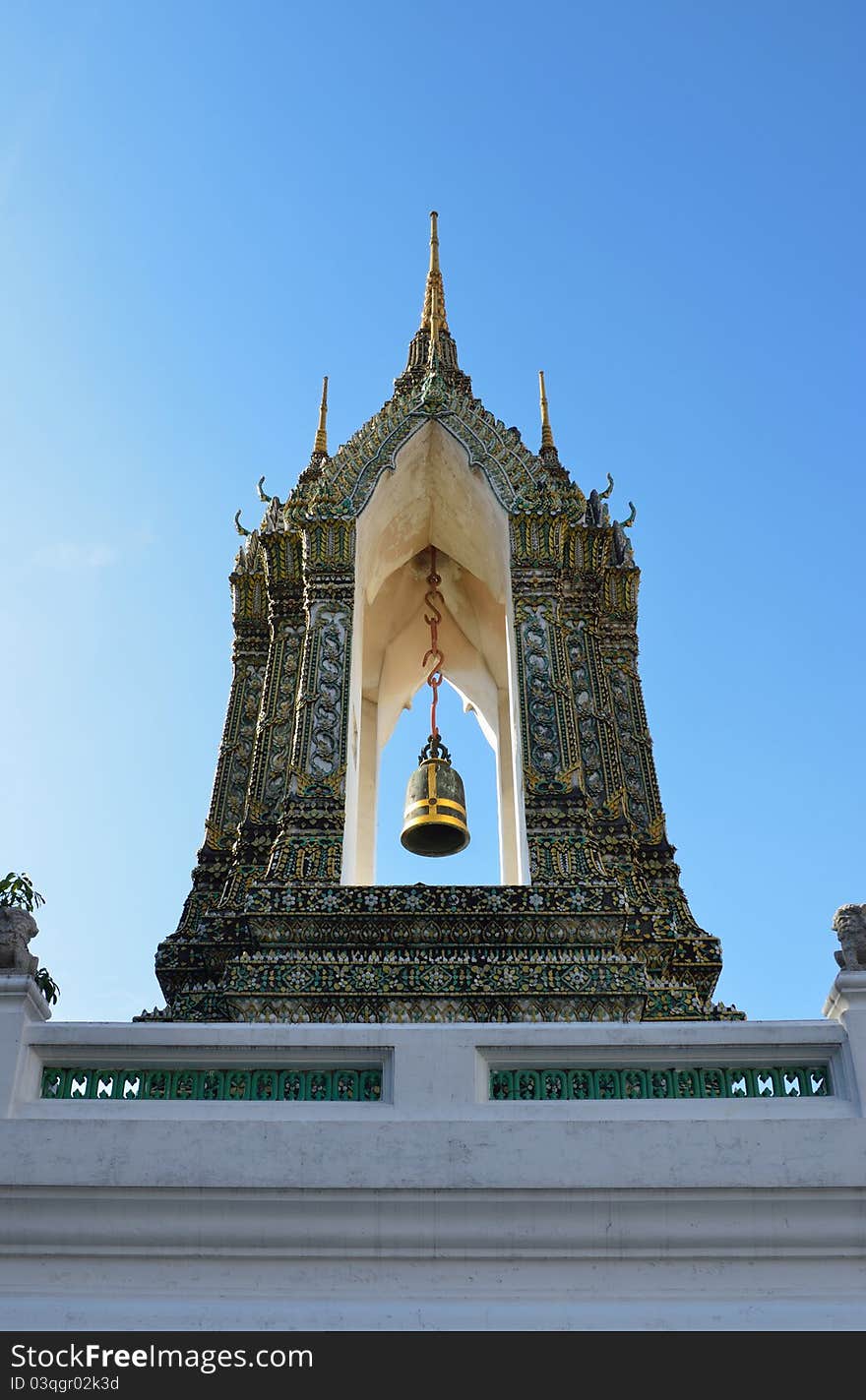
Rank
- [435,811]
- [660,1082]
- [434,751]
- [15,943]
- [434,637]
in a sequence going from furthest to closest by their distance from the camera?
[434,637] → [434,751] → [435,811] → [15,943] → [660,1082]

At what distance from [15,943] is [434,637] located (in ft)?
23.8

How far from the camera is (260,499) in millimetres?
13250

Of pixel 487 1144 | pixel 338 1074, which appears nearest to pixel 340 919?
pixel 338 1074

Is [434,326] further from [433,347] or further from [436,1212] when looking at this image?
[436,1212]

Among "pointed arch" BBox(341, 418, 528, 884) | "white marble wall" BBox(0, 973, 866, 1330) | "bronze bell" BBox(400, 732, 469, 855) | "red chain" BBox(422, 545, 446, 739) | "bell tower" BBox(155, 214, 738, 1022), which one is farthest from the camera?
"red chain" BBox(422, 545, 446, 739)

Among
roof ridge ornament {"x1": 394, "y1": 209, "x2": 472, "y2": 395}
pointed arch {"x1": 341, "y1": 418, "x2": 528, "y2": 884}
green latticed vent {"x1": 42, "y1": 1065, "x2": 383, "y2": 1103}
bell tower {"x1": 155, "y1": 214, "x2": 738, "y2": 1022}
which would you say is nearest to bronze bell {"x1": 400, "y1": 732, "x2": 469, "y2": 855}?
bell tower {"x1": 155, "y1": 214, "x2": 738, "y2": 1022}

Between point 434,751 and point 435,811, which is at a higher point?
point 434,751

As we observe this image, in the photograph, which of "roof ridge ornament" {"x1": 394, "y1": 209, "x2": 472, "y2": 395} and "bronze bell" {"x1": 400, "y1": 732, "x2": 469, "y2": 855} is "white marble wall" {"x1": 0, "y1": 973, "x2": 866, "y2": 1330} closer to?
"bronze bell" {"x1": 400, "y1": 732, "x2": 469, "y2": 855}

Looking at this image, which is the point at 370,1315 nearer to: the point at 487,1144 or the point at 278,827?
the point at 487,1144

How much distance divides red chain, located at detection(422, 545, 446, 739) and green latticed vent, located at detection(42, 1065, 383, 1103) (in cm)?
649

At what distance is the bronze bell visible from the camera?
471 inches

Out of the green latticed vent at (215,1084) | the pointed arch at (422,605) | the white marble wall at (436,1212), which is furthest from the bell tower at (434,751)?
the white marble wall at (436,1212)

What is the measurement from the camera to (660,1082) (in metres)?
6.96

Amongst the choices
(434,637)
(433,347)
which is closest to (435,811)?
(434,637)
